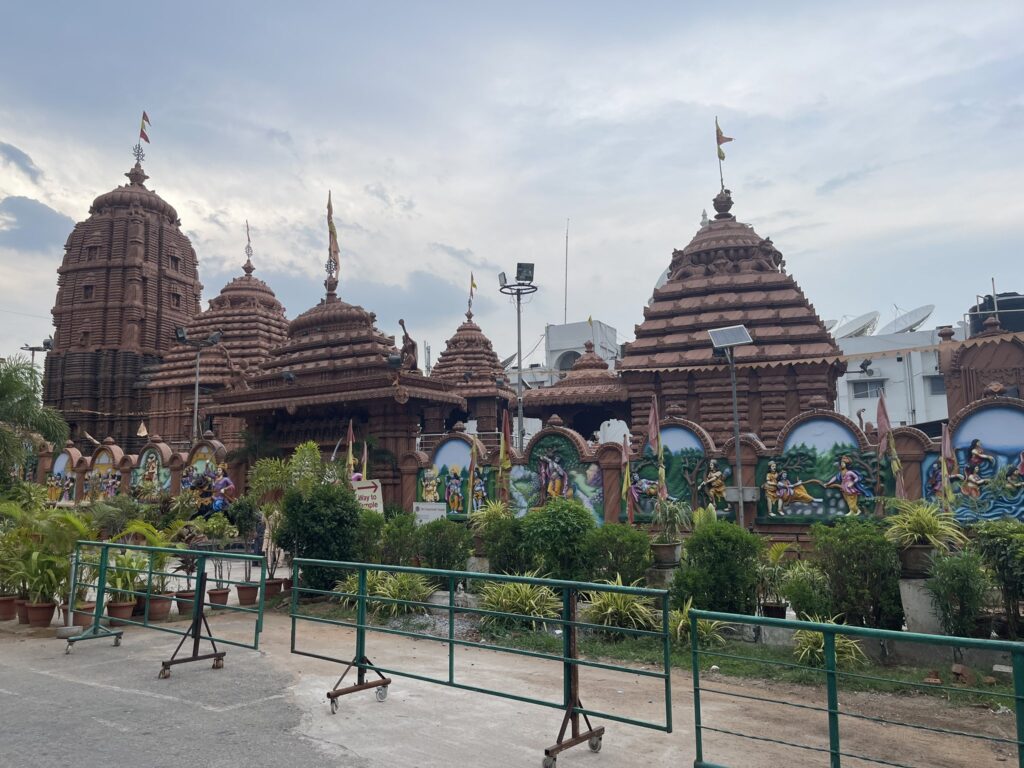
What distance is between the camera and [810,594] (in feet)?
32.5

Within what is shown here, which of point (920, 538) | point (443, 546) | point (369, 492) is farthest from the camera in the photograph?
point (369, 492)

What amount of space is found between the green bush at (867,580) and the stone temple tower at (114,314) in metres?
42.2

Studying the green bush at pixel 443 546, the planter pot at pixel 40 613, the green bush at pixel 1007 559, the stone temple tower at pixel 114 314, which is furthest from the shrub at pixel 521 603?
the stone temple tower at pixel 114 314

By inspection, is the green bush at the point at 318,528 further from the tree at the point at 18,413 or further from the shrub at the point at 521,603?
the tree at the point at 18,413

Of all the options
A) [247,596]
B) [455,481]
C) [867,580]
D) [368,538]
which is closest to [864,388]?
[455,481]

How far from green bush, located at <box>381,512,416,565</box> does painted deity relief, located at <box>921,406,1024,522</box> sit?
32.4 feet

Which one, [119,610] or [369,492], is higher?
[369,492]

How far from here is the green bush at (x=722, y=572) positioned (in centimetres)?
1046

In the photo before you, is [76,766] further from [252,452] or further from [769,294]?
[769,294]

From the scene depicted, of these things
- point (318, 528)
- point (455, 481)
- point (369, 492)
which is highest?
point (455, 481)

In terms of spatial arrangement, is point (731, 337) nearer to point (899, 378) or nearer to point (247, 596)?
point (247, 596)

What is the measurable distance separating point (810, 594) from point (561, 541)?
375cm

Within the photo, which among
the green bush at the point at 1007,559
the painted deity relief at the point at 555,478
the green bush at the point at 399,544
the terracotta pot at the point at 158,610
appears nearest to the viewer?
the green bush at the point at 1007,559

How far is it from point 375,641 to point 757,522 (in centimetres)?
936
